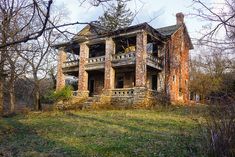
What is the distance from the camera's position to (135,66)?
2800 centimetres

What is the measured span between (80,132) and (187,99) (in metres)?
24.2

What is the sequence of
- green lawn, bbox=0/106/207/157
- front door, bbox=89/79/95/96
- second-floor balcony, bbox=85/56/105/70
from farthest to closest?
front door, bbox=89/79/95/96 < second-floor balcony, bbox=85/56/105/70 < green lawn, bbox=0/106/207/157

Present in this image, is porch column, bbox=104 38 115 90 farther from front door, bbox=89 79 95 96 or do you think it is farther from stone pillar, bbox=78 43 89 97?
front door, bbox=89 79 95 96

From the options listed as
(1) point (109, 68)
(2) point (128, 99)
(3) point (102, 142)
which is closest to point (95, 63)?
(1) point (109, 68)

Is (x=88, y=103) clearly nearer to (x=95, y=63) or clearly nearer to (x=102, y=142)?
(x=95, y=63)

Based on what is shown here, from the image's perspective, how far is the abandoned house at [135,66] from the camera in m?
26.4

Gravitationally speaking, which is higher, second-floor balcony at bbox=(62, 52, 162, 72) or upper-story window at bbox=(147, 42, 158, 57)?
upper-story window at bbox=(147, 42, 158, 57)

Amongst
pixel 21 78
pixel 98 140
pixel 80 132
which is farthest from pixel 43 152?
pixel 21 78

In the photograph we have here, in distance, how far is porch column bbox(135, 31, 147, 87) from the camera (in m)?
26.1

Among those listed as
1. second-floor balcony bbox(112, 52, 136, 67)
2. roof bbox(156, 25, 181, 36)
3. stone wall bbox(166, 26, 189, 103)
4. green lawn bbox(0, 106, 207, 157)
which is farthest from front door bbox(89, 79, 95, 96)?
green lawn bbox(0, 106, 207, 157)

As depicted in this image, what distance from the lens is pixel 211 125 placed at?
608 cm

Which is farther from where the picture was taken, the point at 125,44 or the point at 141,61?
the point at 125,44

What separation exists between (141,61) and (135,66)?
1858 mm

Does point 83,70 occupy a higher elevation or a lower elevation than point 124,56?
lower
